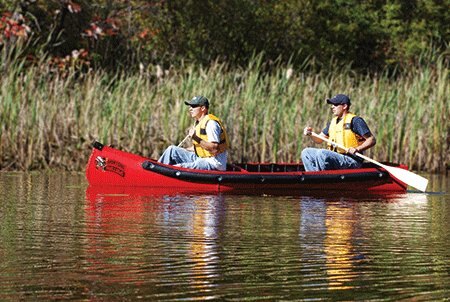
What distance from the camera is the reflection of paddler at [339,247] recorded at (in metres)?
8.54

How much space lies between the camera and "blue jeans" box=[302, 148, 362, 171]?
1700cm

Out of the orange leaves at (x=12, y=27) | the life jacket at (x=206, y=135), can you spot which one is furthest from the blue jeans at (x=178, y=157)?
the orange leaves at (x=12, y=27)

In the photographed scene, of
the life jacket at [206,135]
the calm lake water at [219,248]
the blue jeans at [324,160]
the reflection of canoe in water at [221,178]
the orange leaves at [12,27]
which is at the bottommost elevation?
the calm lake water at [219,248]

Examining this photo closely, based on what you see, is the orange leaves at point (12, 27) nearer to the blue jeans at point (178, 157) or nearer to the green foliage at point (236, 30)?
the green foliage at point (236, 30)

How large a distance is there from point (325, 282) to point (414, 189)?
9882mm

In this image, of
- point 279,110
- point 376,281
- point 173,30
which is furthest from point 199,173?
point 173,30

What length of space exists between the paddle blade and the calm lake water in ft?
2.64

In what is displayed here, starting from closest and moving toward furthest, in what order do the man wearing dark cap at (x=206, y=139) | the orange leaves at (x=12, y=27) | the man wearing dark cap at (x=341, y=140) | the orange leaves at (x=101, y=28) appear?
the man wearing dark cap at (x=206, y=139) < the man wearing dark cap at (x=341, y=140) < the orange leaves at (x=12, y=27) < the orange leaves at (x=101, y=28)

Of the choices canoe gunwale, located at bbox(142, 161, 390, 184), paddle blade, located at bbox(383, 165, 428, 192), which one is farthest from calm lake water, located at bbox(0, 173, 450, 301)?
paddle blade, located at bbox(383, 165, 428, 192)

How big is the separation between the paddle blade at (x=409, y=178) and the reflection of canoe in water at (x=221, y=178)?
0.25ft

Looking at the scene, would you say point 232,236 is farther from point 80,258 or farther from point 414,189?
point 414,189

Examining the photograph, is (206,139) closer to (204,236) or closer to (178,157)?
(178,157)

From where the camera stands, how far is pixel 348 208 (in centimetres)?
1448

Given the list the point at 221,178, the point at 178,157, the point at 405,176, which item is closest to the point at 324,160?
the point at 405,176
